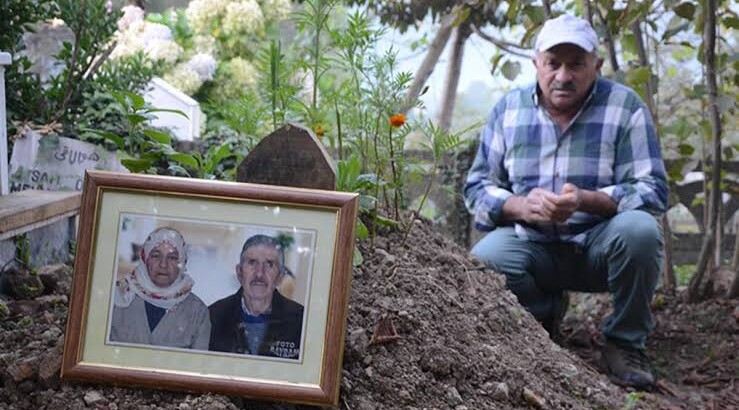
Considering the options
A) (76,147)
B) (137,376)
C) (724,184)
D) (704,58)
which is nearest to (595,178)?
(704,58)

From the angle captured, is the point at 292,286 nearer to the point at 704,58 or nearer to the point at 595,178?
the point at 595,178

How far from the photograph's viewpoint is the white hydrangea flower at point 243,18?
5.69m

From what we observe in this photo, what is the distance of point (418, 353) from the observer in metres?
2.17

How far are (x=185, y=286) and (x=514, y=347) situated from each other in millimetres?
997

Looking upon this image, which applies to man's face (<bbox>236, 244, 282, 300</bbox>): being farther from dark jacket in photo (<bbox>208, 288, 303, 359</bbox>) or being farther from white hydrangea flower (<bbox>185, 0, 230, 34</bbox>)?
white hydrangea flower (<bbox>185, 0, 230, 34</bbox>)

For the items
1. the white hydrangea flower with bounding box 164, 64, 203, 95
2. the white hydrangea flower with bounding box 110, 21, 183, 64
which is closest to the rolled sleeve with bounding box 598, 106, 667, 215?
the white hydrangea flower with bounding box 164, 64, 203, 95

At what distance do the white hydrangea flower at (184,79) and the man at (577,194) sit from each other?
2.28 meters

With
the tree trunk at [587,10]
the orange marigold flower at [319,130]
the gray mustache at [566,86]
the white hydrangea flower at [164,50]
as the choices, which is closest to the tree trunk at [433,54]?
the white hydrangea flower at [164,50]

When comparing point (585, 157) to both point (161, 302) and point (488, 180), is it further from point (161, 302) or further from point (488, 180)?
point (161, 302)

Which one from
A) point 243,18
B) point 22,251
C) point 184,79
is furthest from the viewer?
point 243,18

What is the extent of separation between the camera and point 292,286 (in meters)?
1.86

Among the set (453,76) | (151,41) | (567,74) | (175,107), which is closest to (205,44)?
(151,41)

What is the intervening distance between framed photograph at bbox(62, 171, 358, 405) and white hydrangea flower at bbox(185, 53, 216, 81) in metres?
3.66

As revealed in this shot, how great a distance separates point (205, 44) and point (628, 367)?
3.50 meters
